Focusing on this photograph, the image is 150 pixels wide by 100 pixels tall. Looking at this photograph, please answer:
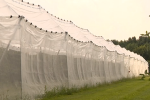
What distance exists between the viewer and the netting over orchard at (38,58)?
10094 mm

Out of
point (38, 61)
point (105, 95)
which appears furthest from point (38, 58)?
point (105, 95)

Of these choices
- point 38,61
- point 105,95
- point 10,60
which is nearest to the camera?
point 10,60

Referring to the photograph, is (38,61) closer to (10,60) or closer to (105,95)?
(10,60)

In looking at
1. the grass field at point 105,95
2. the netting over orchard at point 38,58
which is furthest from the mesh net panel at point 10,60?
the grass field at point 105,95

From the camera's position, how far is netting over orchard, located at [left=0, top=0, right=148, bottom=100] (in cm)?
1009

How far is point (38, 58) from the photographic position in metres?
12.7

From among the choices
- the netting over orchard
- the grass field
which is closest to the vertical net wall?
the netting over orchard

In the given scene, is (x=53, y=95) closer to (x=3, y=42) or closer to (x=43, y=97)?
(x=43, y=97)

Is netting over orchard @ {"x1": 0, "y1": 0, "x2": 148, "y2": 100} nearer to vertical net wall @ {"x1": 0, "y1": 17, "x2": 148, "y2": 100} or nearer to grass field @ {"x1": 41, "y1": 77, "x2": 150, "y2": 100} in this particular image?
vertical net wall @ {"x1": 0, "y1": 17, "x2": 148, "y2": 100}

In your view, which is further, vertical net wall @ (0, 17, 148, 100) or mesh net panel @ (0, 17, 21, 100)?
vertical net wall @ (0, 17, 148, 100)

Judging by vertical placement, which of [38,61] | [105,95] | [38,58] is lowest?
[105,95]

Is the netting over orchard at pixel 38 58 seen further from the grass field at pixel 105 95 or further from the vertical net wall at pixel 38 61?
the grass field at pixel 105 95

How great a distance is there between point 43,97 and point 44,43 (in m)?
2.56

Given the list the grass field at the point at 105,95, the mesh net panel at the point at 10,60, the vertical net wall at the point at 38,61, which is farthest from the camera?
the grass field at the point at 105,95
